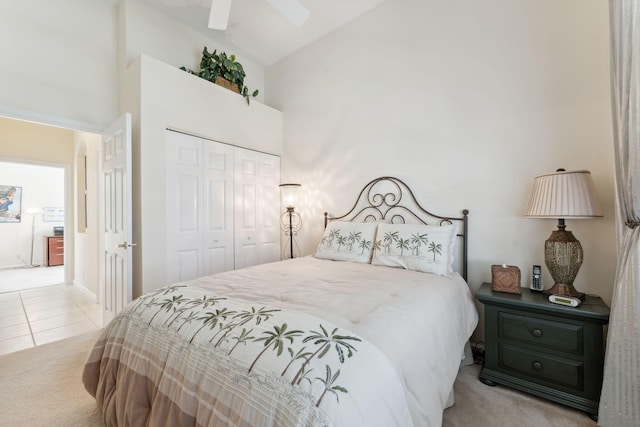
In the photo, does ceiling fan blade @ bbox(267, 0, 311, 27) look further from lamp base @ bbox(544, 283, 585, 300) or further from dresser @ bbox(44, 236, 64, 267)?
dresser @ bbox(44, 236, 64, 267)

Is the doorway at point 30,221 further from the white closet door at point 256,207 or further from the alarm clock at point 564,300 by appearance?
the alarm clock at point 564,300

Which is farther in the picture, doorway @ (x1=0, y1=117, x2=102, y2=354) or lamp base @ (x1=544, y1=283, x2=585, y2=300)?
doorway @ (x1=0, y1=117, x2=102, y2=354)

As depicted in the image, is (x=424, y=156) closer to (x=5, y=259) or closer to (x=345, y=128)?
(x=345, y=128)

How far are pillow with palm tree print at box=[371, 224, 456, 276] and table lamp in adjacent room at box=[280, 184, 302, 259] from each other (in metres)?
1.42

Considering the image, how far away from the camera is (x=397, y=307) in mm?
1313

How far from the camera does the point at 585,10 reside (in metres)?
1.91

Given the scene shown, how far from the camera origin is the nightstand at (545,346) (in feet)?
5.17

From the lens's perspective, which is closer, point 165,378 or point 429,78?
point 165,378

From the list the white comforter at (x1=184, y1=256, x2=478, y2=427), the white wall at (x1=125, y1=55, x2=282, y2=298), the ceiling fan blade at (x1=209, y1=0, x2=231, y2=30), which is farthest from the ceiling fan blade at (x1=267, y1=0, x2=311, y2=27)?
the white comforter at (x1=184, y1=256, x2=478, y2=427)

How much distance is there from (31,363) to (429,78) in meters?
4.20

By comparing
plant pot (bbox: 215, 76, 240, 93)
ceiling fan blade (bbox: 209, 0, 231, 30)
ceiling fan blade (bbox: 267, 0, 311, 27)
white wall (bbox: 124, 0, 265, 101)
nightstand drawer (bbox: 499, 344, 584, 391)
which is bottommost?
nightstand drawer (bbox: 499, 344, 584, 391)

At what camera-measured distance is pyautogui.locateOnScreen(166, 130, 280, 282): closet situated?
2743 millimetres

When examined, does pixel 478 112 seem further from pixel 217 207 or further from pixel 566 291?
pixel 217 207

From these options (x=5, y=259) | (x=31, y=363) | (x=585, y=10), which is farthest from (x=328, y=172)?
(x=5, y=259)
